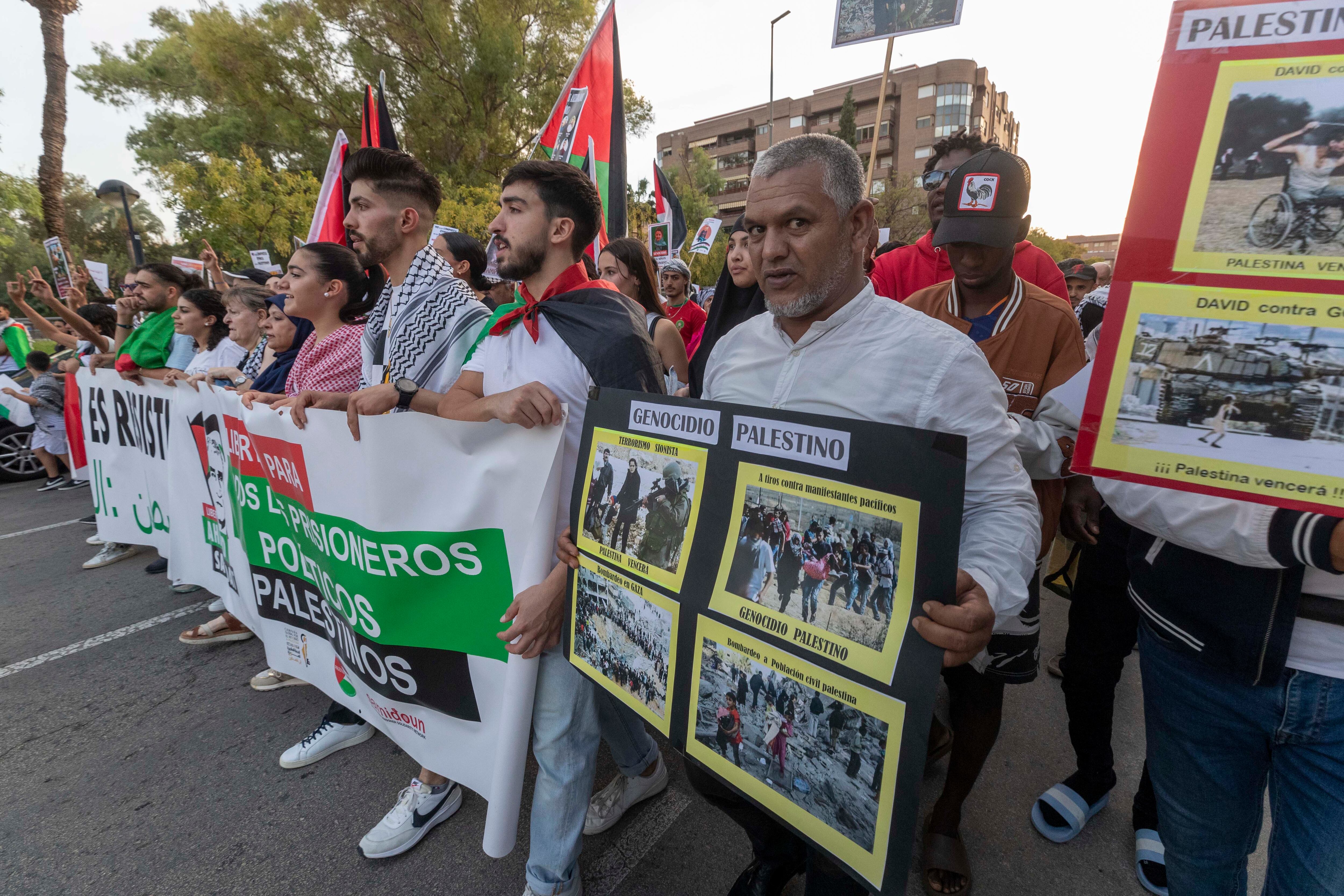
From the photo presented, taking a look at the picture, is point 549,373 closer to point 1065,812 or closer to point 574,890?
point 574,890

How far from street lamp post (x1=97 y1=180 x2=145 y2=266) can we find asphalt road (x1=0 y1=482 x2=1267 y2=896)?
356 inches

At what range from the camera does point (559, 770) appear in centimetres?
178

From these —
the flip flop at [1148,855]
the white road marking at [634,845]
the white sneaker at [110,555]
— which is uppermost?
the flip flop at [1148,855]

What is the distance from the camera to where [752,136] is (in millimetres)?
58125

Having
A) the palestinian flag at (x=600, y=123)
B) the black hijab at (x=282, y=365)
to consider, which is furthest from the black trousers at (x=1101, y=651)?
the black hijab at (x=282, y=365)

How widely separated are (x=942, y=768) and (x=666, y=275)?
13.3 feet

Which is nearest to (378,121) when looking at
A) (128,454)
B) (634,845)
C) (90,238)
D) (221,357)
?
(221,357)

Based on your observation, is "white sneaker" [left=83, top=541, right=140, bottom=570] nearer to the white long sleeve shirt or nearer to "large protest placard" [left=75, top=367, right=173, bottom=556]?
"large protest placard" [left=75, top=367, right=173, bottom=556]

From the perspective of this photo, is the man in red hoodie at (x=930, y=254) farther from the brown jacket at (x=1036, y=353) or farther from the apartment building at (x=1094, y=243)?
the apartment building at (x=1094, y=243)

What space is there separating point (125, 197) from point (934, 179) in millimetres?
12481

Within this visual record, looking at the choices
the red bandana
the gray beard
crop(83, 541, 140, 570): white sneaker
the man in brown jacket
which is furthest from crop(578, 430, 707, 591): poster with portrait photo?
crop(83, 541, 140, 570): white sneaker

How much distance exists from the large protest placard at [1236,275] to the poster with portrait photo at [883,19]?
5.87 meters

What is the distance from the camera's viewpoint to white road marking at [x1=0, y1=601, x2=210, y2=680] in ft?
11.3

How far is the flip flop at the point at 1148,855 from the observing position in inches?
75.4
